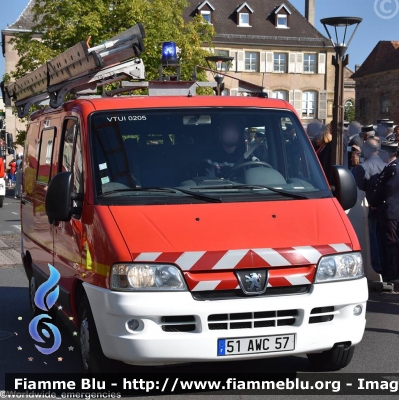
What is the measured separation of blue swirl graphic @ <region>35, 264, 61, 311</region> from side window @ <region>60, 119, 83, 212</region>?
0.89 meters

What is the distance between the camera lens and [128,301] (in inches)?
226

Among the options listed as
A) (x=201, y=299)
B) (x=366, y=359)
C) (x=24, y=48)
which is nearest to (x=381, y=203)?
(x=366, y=359)

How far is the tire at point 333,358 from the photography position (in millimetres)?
6527

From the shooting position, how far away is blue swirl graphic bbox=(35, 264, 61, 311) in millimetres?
7570

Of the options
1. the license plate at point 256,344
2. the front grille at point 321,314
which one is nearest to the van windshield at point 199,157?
the front grille at point 321,314

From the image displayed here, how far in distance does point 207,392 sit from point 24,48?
1602 inches

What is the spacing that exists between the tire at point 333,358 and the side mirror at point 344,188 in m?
1.11

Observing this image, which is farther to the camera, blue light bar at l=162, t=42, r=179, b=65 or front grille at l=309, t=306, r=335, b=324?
blue light bar at l=162, t=42, r=179, b=65

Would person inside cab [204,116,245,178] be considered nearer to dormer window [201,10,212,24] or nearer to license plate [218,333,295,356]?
license plate [218,333,295,356]

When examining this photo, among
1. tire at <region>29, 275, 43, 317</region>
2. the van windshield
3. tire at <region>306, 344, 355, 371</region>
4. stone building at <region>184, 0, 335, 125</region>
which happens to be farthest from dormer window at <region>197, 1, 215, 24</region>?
tire at <region>306, 344, 355, 371</region>

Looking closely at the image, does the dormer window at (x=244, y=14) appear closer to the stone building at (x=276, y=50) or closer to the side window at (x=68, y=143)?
the stone building at (x=276, y=50)

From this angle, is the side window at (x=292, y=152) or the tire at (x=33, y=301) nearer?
the side window at (x=292, y=152)

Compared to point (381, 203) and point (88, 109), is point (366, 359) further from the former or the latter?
point (381, 203)

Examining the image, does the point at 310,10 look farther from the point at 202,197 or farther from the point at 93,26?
the point at 202,197
